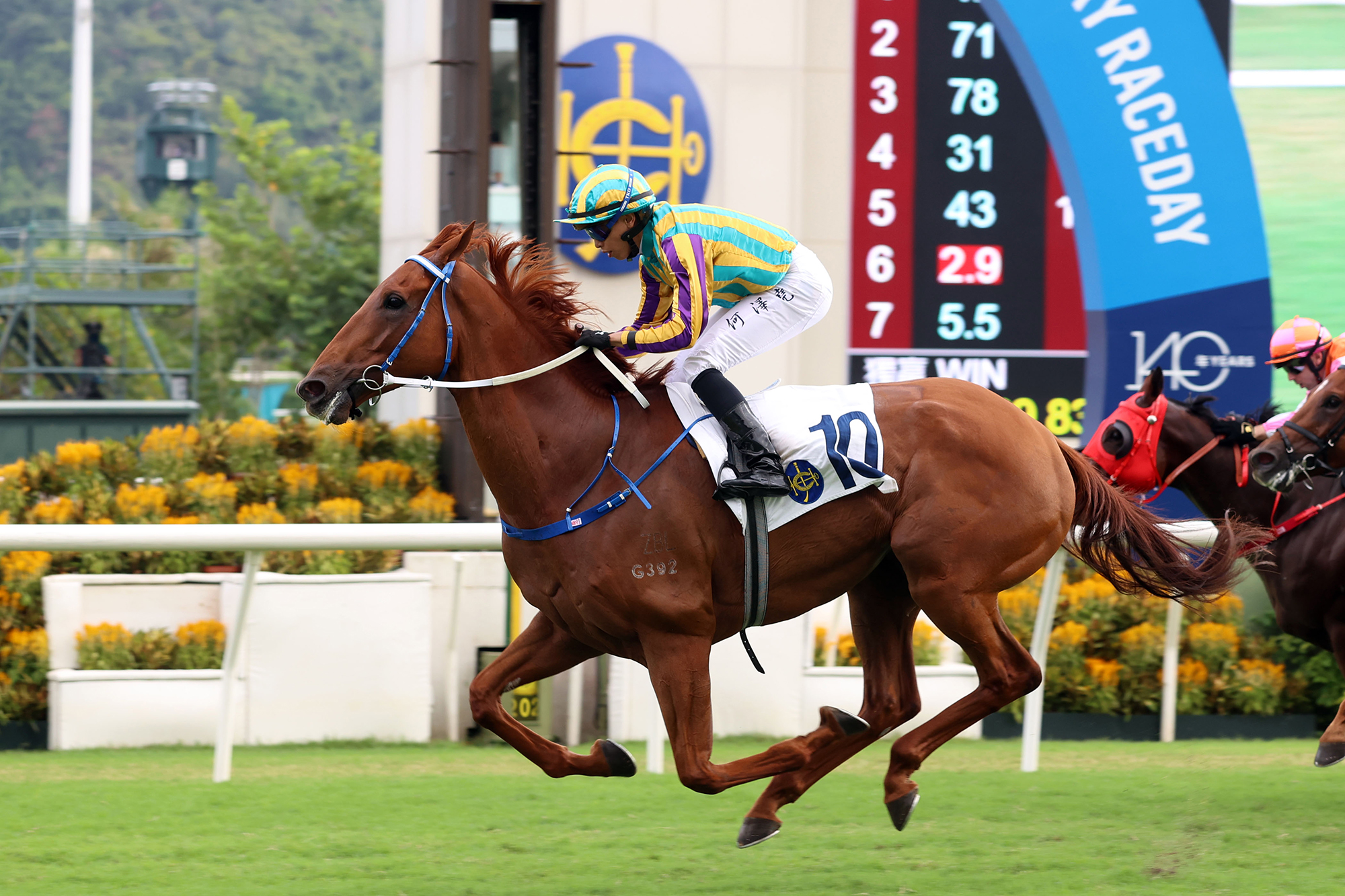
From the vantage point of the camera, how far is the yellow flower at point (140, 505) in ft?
22.0

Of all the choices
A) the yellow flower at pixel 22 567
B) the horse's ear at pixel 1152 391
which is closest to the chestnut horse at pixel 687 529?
the horse's ear at pixel 1152 391

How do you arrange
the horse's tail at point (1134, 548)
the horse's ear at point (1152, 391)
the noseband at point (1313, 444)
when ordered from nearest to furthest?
the horse's tail at point (1134, 548)
the noseband at point (1313, 444)
the horse's ear at point (1152, 391)

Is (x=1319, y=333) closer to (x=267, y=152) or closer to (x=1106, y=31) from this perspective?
(x=1106, y=31)

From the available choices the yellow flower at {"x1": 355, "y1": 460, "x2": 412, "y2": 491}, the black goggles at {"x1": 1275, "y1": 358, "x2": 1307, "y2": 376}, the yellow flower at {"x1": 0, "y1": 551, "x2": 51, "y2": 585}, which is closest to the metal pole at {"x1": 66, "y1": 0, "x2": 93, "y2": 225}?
the yellow flower at {"x1": 355, "y1": 460, "x2": 412, "y2": 491}

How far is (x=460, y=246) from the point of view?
12.5 feet

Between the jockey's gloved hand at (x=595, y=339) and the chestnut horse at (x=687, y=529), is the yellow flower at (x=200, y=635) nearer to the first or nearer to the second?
the chestnut horse at (x=687, y=529)

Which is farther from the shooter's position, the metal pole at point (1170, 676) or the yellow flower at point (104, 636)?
the metal pole at point (1170, 676)

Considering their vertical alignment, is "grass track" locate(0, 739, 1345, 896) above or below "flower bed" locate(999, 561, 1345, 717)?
below

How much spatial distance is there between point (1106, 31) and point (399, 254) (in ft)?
12.8

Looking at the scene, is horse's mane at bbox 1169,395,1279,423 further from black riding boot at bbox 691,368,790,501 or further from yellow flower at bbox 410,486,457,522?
yellow flower at bbox 410,486,457,522

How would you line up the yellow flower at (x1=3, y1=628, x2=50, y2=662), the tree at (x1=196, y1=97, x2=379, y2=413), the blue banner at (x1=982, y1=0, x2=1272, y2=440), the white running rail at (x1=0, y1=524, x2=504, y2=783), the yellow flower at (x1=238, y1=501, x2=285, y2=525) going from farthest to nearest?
the tree at (x1=196, y1=97, x2=379, y2=413), the blue banner at (x1=982, y1=0, x2=1272, y2=440), the yellow flower at (x1=238, y1=501, x2=285, y2=525), the yellow flower at (x1=3, y1=628, x2=50, y2=662), the white running rail at (x1=0, y1=524, x2=504, y2=783)

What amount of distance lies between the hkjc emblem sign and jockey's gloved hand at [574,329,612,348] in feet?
12.6

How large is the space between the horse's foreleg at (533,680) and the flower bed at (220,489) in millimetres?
2485

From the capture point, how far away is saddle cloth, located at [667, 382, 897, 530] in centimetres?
386
